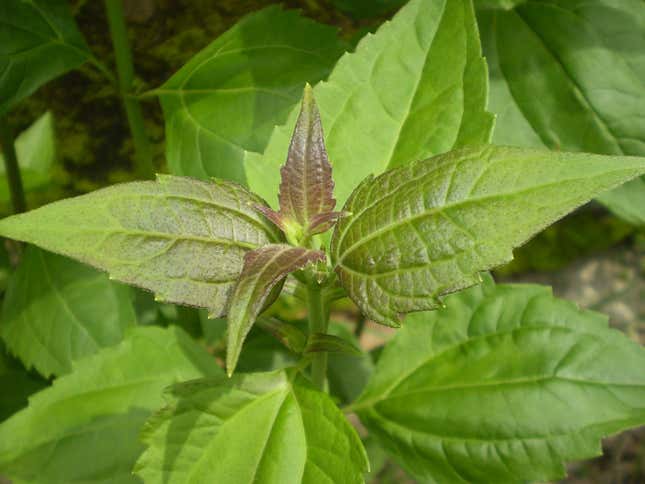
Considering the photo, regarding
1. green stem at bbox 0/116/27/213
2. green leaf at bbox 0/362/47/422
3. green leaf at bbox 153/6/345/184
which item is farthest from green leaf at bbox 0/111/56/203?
green leaf at bbox 153/6/345/184

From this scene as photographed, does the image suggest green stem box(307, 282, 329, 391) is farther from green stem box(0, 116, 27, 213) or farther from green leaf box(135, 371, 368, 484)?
green stem box(0, 116, 27, 213)

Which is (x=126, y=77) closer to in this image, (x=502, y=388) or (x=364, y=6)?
(x=364, y=6)

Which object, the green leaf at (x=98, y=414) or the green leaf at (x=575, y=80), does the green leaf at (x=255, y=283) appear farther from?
the green leaf at (x=575, y=80)

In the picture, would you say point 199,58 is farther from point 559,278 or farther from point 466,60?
point 559,278

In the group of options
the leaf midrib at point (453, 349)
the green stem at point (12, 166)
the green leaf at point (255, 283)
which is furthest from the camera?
the green stem at point (12, 166)

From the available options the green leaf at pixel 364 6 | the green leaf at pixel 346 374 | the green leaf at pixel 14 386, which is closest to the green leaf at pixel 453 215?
the green leaf at pixel 364 6
